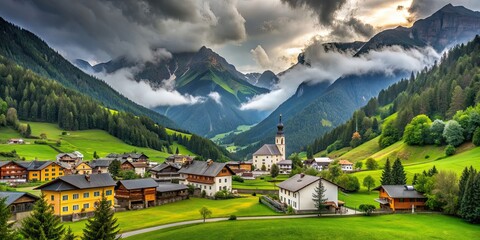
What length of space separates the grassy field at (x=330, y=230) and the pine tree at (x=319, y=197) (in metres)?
5.76

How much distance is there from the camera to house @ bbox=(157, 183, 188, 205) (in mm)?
80312

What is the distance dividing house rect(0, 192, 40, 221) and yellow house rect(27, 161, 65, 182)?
2124 inches

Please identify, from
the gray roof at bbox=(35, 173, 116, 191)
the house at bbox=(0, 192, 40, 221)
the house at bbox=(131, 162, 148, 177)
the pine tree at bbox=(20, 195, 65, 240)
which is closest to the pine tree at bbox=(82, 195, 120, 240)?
the pine tree at bbox=(20, 195, 65, 240)

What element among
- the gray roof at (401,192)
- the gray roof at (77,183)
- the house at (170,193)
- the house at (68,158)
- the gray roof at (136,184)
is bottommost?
the house at (170,193)

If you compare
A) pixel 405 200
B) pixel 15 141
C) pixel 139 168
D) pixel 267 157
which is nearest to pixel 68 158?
pixel 139 168

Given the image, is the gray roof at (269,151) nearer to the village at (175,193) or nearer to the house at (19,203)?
the village at (175,193)

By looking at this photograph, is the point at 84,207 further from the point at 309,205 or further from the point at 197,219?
the point at 309,205

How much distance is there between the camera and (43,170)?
113312mm

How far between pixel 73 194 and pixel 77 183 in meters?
2.15

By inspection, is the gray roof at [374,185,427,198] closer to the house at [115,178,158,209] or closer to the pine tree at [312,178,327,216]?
the pine tree at [312,178,327,216]

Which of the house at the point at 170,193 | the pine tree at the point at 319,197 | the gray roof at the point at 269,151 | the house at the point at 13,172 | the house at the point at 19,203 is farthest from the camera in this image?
the gray roof at the point at 269,151

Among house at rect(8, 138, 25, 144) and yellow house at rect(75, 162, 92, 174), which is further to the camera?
house at rect(8, 138, 25, 144)

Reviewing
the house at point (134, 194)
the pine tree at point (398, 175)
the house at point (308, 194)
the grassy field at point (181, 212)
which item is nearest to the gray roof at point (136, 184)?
the house at point (134, 194)

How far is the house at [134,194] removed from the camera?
75.4 meters
